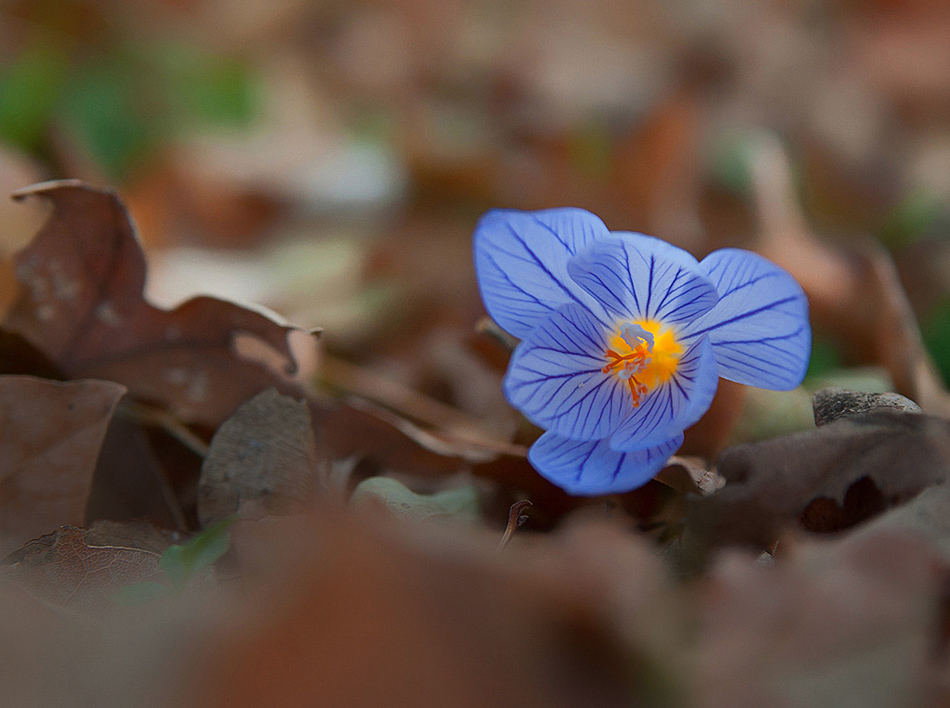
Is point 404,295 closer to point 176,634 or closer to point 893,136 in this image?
point 176,634

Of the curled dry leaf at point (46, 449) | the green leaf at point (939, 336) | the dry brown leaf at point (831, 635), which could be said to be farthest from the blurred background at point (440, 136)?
the dry brown leaf at point (831, 635)

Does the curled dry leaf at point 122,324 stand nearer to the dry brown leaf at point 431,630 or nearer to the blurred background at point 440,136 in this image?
the blurred background at point 440,136

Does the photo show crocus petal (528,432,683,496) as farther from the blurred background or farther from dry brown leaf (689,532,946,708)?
the blurred background

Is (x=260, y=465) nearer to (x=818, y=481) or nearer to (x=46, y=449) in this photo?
(x=46, y=449)

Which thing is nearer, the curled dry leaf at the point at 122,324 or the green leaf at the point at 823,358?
the curled dry leaf at the point at 122,324

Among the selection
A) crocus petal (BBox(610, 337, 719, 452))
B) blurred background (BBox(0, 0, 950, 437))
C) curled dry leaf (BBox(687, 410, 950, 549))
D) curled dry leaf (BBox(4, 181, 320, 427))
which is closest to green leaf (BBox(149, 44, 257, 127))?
blurred background (BBox(0, 0, 950, 437))

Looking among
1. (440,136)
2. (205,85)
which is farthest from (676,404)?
(205,85)

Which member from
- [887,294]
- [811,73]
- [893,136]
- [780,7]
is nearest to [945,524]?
[887,294]
